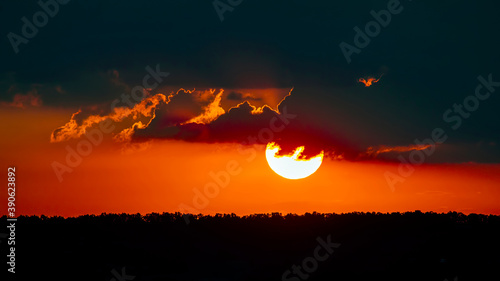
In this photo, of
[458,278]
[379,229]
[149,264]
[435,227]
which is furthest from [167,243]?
[458,278]

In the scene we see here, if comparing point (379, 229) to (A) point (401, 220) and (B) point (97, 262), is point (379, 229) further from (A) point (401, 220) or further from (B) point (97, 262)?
(B) point (97, 262)

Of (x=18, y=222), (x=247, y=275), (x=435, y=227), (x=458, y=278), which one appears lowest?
(x=458, y=278)

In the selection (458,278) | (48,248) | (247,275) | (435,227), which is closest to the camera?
(458,278)

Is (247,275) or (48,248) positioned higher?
(48,248)

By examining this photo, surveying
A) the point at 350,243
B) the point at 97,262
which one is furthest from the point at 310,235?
the point at 97,262

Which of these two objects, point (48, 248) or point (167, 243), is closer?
point (48, 248)

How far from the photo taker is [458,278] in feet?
409

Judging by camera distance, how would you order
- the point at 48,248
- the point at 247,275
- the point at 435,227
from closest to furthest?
the point at 247,275
the point at 48,248
the point at 435,227

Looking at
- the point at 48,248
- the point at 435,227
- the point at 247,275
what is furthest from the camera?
the point at 435,227

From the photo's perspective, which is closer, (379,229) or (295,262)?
(295,262)

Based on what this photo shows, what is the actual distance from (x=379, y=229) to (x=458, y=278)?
62.9 m

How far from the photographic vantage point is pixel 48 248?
170 m

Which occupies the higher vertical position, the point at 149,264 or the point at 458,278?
the point at 149,264

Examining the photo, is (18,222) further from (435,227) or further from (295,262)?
(435,227)
